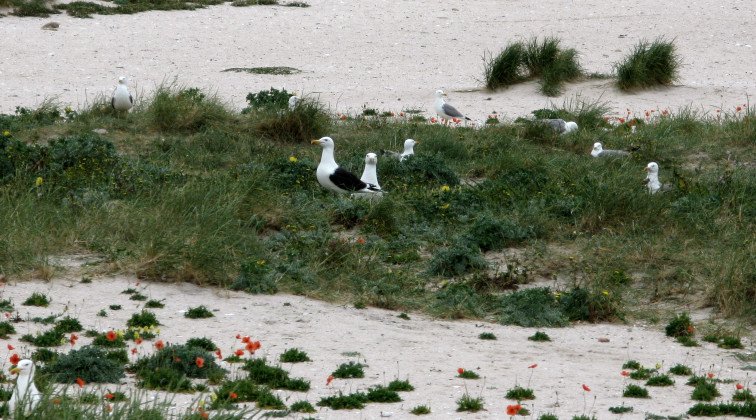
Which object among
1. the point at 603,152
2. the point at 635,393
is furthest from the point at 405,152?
the point at 635,393

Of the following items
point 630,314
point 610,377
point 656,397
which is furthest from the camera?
point 630,314

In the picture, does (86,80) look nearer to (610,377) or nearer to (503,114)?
(503,114)

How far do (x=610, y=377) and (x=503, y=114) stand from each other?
778 cm

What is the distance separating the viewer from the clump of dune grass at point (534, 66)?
46.2 ft

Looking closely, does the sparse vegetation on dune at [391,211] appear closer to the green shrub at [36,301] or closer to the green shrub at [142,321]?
the green shrub at [36,301]

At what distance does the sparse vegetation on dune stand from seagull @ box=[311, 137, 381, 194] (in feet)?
0.62

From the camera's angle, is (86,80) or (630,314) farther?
(86,80)

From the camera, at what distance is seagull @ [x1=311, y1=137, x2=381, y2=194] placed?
8648mm

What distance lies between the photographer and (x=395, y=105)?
44.1 feet

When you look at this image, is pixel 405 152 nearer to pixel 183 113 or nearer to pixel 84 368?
→ pixel 183 113

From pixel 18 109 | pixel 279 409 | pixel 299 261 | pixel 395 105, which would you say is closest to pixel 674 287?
pixel 299 261

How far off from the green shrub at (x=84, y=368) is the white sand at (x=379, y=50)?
7.55m

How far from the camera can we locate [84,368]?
4906 millimetres

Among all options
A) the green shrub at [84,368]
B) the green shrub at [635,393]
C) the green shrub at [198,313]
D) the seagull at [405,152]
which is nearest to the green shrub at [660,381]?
the green shrub at [635,393]
